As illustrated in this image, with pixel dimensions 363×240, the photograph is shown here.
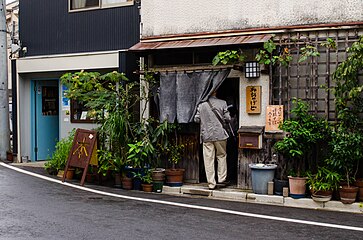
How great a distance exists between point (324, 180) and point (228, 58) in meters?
3.13

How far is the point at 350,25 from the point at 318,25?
65cm

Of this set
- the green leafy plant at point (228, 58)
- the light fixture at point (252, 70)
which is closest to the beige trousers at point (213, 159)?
the light fixture at point (252, 70)

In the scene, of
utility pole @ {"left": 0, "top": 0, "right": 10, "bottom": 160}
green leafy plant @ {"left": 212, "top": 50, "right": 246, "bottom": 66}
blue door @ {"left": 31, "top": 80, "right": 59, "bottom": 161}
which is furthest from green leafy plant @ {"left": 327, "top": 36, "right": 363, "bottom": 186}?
utility pole @ {"left": 0, "top": 0, "right": 10, "bottom": 160}

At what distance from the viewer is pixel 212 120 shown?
11.5 meters

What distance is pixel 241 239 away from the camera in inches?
292

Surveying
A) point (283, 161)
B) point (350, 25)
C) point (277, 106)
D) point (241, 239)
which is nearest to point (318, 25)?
point (350, 25)

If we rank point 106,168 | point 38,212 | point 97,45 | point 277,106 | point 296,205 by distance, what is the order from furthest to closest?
point 97,45
point 106,168
point 277,106
point 296,205
point 38,212

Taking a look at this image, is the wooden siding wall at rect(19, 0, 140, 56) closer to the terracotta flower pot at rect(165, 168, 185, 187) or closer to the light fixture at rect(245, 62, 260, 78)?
the light fixture at rect(245, 62, 260, 78)

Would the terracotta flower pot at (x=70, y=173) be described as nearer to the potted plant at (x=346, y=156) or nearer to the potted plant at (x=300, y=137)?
the potted plant at (x=300, y=137)

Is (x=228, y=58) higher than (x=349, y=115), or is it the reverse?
(x=228, y=58)

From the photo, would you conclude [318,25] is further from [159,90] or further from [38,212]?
[38,212]

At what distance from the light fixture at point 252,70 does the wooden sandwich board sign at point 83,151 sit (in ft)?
12.3

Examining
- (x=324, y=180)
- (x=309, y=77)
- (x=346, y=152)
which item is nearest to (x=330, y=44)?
(x=309, y=77)

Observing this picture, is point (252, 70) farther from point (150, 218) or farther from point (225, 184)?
point (150, 218)
